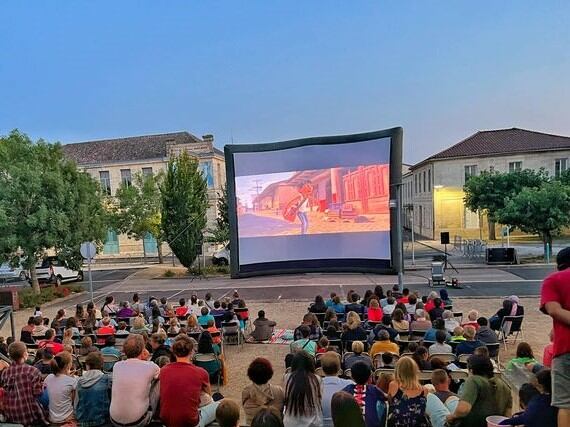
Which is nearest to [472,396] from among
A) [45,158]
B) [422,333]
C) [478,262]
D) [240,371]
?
[422,333]

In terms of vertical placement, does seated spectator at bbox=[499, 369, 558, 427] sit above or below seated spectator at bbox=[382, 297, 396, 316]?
above

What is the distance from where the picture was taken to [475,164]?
33875mm

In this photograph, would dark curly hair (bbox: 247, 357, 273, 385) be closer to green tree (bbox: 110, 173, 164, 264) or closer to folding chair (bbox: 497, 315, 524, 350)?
folding chair (bbox: 497, 315, 524, 350)

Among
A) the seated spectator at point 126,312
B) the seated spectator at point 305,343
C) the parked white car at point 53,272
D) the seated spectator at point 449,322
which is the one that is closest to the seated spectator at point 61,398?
the seated spectator at point 305,343

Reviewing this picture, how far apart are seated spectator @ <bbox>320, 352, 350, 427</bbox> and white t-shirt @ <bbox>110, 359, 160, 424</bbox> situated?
4.95 feet

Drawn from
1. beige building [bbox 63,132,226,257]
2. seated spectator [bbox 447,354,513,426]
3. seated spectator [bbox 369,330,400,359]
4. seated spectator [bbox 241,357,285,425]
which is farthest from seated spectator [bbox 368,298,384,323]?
beige building [bbox 63,132,226,257]

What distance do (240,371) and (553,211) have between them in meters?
19.3

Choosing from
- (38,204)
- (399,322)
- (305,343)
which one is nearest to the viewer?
(305,343)

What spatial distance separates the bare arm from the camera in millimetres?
2416

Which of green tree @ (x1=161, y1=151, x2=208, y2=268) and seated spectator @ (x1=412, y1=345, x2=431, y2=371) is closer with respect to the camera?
seated spectator @ (x1=412, y1=345, x2=431, y2=371)

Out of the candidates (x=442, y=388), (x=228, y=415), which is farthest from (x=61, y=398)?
(x=442, y=388)

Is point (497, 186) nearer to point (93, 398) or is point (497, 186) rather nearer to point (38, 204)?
point (38, 204)

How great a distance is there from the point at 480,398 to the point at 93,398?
3.38 metres

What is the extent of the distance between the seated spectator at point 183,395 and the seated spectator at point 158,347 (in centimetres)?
208
